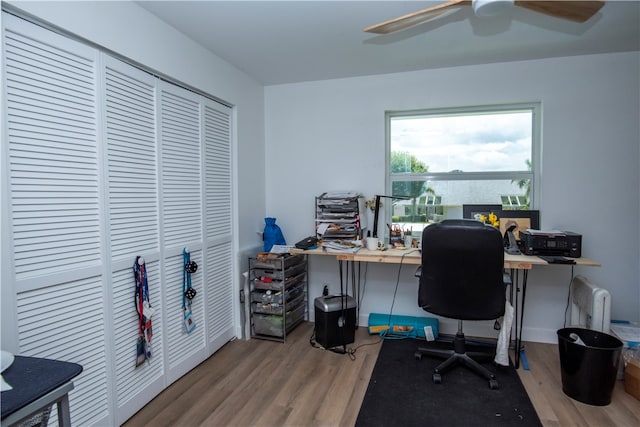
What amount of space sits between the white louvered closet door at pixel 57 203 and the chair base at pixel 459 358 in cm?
208

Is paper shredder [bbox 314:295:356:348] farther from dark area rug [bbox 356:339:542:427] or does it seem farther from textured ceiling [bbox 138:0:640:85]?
textured ceiling [bbox 138:0:640:85]

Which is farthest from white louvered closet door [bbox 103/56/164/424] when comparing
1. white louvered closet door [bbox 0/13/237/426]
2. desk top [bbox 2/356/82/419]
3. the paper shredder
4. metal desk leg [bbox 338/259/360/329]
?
metal desk leg [bbox 338/259/360/329]

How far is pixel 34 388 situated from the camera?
42.7 inches

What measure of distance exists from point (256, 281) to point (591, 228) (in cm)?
287

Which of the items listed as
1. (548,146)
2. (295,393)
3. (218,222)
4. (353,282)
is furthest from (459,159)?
(295,393)

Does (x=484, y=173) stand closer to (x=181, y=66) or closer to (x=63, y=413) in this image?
(x=181, y=66)

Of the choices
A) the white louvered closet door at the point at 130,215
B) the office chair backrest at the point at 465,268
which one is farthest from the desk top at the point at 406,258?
the white louvered closet door at the point at 130,215

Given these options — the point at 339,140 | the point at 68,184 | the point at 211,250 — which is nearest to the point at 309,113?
the point at 339,140

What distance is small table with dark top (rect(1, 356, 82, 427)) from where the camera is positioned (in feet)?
3.29

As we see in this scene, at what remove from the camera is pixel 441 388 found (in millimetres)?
2297

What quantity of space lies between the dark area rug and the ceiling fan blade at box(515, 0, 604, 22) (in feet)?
7.23

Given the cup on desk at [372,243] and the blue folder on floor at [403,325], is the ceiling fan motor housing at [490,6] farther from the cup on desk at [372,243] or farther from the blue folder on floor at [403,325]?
the blue folder on floor at [403,325]

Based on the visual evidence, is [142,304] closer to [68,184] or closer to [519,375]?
[68,184]

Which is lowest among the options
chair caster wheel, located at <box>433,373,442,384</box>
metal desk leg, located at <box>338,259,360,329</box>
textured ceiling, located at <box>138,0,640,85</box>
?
chair caster wheel, located at <box>433,373,442,384</box>
